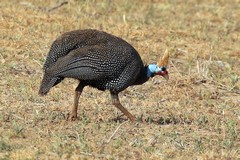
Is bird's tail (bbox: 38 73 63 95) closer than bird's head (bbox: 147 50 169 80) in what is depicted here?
Yes

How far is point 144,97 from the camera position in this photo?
973 centimetres

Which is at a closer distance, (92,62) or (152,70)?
(92,62)

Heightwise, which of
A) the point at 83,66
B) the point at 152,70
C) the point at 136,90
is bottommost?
the point at 136,90

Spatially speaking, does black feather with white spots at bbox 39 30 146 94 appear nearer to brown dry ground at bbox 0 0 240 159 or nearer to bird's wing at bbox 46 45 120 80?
bird's wing at bbox 46 45 120 80

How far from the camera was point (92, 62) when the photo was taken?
787 cm

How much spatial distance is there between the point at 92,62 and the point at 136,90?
88.2 inches

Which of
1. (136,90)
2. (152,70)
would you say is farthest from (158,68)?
(136,90)

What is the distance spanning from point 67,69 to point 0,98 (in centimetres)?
134

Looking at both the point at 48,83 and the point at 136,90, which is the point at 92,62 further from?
the point at 136,90

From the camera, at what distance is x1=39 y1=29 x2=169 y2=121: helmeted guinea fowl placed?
7.85m

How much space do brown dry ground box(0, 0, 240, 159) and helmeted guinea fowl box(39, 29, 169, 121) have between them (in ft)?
1.39

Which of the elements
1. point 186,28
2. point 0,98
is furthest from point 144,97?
point 186,28

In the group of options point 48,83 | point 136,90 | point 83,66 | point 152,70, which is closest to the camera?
point 83,66

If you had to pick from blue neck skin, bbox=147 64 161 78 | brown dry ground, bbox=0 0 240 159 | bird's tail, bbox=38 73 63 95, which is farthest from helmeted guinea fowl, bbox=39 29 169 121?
brown dry ground, bbox=0 0 240 159
